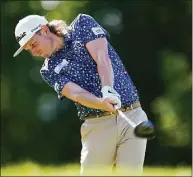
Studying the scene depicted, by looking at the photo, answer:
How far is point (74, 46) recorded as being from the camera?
709 centimetres

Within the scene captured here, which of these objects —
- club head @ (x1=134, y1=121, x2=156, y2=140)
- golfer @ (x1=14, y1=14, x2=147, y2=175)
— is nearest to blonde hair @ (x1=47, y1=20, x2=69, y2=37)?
golfer @ (x1=14, y1=14, x2=147, y2=175)

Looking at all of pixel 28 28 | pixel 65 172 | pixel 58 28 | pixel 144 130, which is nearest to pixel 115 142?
pixel 144 130

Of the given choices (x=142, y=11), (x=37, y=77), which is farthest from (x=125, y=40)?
(x=37, y=77)

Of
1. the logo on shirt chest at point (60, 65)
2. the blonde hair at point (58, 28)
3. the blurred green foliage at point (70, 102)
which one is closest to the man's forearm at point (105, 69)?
the logo on shirt chest at point (60, 65)

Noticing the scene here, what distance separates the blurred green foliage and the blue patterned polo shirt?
16769 millimetres

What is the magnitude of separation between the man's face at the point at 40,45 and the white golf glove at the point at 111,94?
0.54 metres

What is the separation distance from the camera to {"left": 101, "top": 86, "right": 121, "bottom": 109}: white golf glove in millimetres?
6742

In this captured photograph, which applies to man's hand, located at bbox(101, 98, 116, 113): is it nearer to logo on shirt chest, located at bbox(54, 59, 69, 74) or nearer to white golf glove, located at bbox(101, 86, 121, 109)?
white golf glove, located at bbox(101, 86, 121, 109)

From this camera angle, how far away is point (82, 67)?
702 cm

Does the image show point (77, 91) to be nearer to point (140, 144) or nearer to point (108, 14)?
point (140, 144)

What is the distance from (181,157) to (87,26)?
16727mm

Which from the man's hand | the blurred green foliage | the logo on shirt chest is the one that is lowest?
the blurred green foliage

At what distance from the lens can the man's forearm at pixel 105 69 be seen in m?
6.85

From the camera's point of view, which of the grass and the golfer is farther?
the golfer
